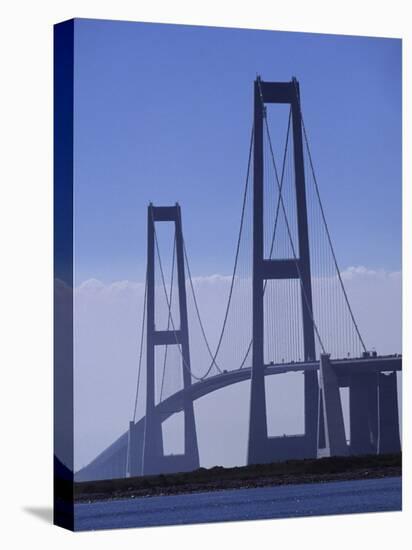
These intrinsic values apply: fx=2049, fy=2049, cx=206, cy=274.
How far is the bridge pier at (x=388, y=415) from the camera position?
1238 cm

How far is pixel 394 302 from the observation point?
1235 cm

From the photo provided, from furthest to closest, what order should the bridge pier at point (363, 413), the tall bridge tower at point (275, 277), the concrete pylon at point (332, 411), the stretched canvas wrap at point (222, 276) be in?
the bridge pier at point (363, 413)
the concrete pylon at point (332, 411)
the tall bridge tower at point (275, 277)
the stretched canvas wrap at point (222, 276)

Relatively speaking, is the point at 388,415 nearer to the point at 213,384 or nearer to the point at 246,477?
the point at 246,477

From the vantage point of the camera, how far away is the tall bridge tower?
11906 mm

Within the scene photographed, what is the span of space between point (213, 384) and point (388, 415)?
1216mm

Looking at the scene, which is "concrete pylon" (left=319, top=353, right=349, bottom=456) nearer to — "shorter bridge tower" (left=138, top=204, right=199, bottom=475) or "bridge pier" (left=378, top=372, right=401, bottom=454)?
"bridge pier" (left=378, top=372, right=401, bottom=454)

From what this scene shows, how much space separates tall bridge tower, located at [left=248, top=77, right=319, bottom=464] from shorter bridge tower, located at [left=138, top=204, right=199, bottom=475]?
0.38 m

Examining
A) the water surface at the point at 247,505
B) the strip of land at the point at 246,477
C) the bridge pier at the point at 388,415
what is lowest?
the water surface at the point at 247,505

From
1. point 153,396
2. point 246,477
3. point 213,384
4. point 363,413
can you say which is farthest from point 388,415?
point 153,396

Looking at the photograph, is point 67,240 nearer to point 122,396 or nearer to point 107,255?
point 107,255

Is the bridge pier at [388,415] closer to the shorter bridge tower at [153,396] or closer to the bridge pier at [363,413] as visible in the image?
the bridge pier at [363,413]

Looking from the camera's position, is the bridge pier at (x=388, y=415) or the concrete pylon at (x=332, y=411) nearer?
the concrete pylon at (x=332, y=411)

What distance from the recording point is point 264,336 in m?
12.2

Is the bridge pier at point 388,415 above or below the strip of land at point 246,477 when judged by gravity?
above
